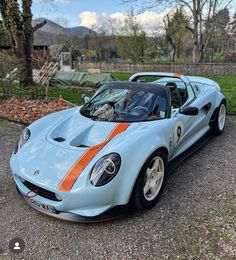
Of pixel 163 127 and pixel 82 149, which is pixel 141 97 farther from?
pixel 82 149

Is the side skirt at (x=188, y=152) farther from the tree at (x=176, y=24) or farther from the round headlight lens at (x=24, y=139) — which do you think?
the tree at (x=176, y=24)

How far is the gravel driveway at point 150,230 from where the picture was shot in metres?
2.25

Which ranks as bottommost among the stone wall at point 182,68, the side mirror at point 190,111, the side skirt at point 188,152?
the stone wall at point 182,68

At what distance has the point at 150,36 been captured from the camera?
88.0 feet

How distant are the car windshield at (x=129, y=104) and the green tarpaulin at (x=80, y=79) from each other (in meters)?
7.30

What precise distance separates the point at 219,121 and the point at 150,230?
295 centimetres

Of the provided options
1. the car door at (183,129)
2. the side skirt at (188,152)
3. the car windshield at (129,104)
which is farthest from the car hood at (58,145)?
the side skirt at (188,152)

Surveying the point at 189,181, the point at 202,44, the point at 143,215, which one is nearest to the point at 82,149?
the point at 143,215

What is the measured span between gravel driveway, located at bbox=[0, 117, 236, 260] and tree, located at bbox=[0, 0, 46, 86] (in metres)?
8.73

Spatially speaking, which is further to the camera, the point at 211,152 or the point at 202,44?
the point at 202,44

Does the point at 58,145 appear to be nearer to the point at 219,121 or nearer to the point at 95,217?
the point at 95,217

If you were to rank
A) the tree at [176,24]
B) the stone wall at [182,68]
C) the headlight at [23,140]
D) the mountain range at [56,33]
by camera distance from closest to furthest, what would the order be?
the headlight at [23,140] → the stone wall at [182,68] → the tree at [176,24] → the mountain range at [56,33]

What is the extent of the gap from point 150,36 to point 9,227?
26.5 metres

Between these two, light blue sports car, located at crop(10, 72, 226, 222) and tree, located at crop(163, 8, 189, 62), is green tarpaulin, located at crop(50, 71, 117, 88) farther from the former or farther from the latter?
tree, located at crop(163, 8, 189, 62)
